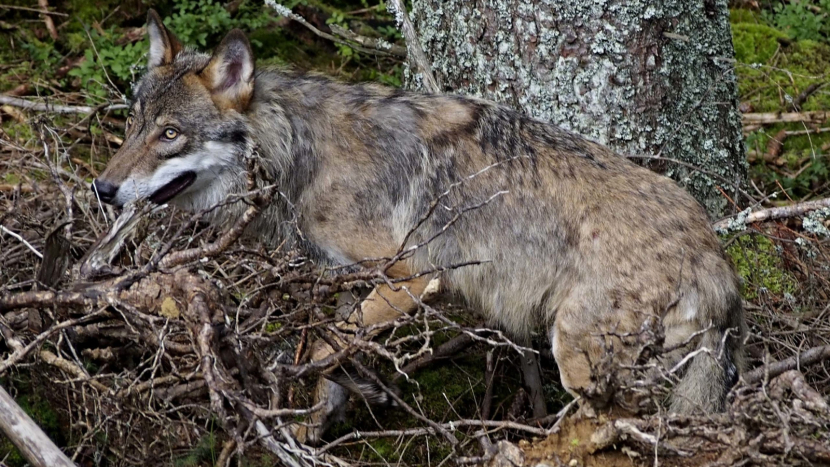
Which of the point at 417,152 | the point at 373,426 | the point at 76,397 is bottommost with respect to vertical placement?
the point at 373,426

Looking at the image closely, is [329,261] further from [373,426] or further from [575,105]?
[575,105]

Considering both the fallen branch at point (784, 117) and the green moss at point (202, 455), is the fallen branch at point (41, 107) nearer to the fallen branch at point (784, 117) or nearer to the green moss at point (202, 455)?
the green moss at point (202, 455)

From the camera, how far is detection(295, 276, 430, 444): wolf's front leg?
15.2 ft

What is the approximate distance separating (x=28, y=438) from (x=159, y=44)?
2310 mm

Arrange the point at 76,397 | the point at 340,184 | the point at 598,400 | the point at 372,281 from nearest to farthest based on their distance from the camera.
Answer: the point at 598,400 → the point at 372,281 → the point at 76,397 → the point at 340,184

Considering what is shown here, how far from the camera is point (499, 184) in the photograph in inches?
181

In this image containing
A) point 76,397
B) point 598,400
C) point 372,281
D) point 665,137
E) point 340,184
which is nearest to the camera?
point 598,400

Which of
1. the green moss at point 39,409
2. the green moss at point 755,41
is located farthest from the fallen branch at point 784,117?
the green moss at point 39,409

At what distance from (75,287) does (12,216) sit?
1877 millimetres

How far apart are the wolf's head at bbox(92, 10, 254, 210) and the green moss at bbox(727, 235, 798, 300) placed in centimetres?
307

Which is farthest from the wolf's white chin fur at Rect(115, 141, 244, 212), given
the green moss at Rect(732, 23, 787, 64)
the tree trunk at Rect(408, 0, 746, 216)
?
the green moss at Rect(732, 23, 787, 64)

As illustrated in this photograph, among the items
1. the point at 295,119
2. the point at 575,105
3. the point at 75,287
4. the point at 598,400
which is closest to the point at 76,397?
the point at 75,287

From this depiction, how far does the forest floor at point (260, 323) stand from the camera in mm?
3469

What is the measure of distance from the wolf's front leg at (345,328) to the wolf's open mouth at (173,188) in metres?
1.08
